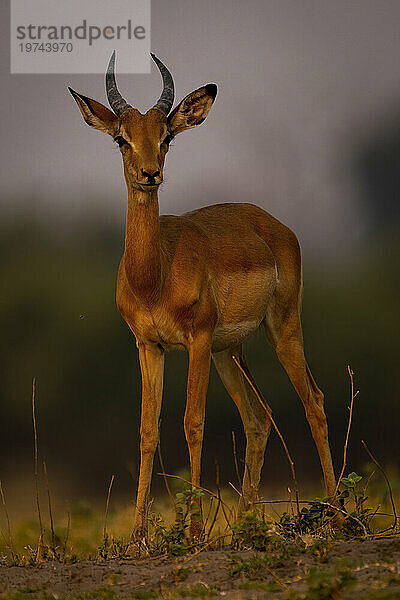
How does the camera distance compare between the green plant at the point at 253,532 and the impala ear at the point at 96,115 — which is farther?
the impala ear at the point at 96,115

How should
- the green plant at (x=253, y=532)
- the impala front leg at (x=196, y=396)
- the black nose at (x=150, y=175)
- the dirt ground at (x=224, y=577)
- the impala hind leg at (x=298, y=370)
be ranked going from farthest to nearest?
the impala hind leg at (x=298, y=370) → the impala front leg at (x=196, y=396) → the black nose at (x=150, y=175) → the green plant at (x=253, y=532) → the dirt ground at (x=224, y=577)

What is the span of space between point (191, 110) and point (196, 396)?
1.98m

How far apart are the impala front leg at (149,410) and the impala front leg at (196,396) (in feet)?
0.96

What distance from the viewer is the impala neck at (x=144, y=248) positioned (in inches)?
243

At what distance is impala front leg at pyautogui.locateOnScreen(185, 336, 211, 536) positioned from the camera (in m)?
6.13

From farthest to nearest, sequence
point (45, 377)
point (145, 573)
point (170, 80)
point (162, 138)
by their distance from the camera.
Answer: point (45, 377) → point (170, 80) → point (162, 138) → point (145, 573)

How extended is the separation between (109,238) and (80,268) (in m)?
0.60

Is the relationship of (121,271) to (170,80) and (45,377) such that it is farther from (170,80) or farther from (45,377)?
(45,377)

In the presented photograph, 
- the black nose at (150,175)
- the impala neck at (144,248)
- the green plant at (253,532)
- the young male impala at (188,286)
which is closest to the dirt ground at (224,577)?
the green plant at (253,532)

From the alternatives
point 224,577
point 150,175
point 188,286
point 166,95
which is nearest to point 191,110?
point 166,95

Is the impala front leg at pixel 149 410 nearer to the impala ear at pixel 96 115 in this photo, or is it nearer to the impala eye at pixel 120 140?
the impala eye at pixel 120 140

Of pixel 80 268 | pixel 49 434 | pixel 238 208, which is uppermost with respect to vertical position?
pixel 238 208

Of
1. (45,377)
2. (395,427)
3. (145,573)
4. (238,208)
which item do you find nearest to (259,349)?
(395,427)

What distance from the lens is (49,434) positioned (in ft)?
39.0
